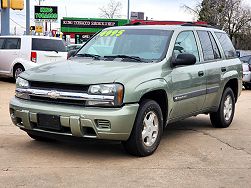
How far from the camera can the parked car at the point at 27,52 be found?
15.1 meters

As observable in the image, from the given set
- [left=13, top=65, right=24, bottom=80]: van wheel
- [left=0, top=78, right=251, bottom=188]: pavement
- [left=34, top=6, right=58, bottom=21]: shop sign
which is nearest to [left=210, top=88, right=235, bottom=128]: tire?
[left=0, top=78, right=251, bottom=188]: pavement

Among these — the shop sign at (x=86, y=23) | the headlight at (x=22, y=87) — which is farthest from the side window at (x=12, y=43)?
the shop sign at (x=86, y=23)

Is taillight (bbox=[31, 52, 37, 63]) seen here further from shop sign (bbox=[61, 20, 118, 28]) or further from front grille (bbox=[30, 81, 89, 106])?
shop sign (bbox=[61, 20, 118, 28])

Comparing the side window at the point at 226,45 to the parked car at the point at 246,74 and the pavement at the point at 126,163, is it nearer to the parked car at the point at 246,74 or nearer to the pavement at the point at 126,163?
the pavement at the point at 126,163

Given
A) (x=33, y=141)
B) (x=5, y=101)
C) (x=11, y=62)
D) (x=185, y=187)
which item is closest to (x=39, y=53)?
(x=11, y=62)

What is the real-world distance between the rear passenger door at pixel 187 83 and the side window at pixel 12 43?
954cm

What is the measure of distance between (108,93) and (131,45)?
1540 mm

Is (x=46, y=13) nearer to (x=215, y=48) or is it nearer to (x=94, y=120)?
(x=215, y=48)

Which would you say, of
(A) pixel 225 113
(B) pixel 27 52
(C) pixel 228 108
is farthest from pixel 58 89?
(B) pixel 27 52

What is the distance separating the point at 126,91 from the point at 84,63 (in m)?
1.06

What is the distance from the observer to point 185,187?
4777mm

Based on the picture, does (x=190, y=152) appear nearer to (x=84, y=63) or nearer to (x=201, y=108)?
(x=201, y=108)

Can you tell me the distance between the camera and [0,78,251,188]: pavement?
193 inches

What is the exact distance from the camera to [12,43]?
15734 mm
